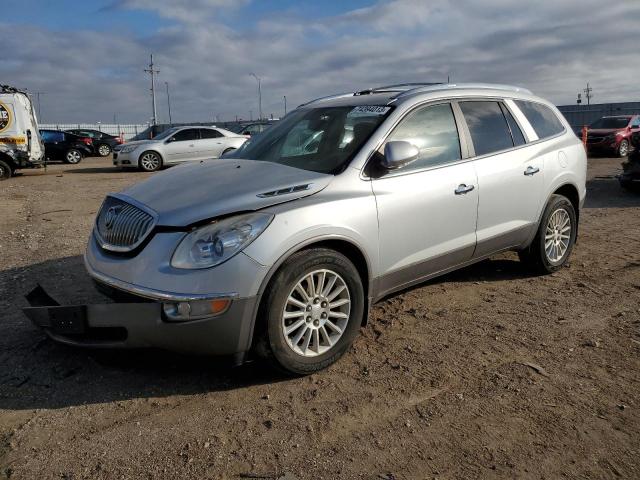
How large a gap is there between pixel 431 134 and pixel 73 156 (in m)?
22.1

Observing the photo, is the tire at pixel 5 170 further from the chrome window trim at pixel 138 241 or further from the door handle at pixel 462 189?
the door handle at pixel 462 189

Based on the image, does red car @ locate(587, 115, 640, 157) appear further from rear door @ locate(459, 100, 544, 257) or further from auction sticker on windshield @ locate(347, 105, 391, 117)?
auction sticker on windshield @ locate(347, 105, 391, 117)

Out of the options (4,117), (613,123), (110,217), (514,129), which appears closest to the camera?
(110,217)

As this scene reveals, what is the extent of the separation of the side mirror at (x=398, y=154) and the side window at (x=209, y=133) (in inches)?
593

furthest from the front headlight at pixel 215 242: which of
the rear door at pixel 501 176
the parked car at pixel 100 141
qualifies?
the parked car at pixel 100 141

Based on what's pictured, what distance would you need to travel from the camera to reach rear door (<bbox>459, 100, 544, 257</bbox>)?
4.41 metres

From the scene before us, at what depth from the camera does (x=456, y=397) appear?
3.08m

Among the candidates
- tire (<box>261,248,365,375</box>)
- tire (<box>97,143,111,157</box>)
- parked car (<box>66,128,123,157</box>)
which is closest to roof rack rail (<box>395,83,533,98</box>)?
tire (<box>261,248,365,375</box>)

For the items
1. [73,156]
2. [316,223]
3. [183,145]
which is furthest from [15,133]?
[316,223]

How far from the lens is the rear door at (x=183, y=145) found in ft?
57.7

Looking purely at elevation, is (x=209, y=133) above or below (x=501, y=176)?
above

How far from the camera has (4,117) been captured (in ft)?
50.2

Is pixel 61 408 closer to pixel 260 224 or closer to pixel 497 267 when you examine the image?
pixel 260 224

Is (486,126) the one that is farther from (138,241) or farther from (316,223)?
(138,241)
